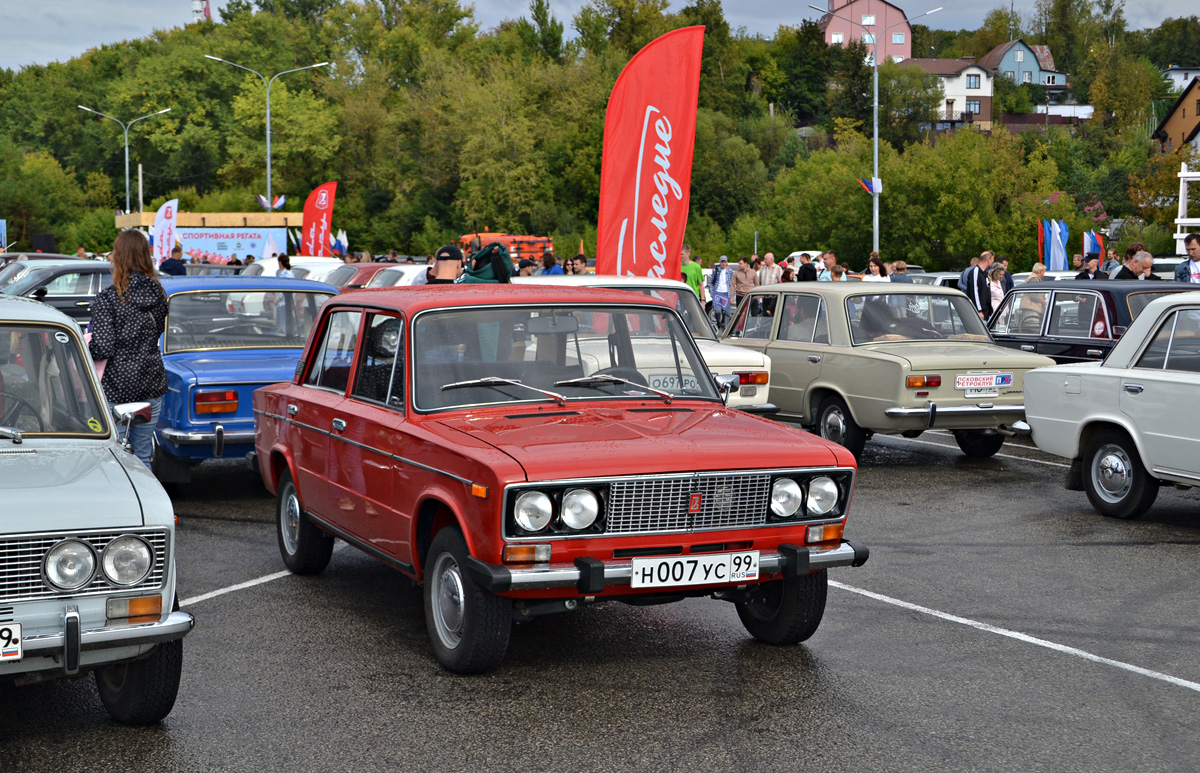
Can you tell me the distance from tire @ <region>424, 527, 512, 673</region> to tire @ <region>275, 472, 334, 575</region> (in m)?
1.83

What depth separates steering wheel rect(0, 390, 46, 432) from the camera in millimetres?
5297

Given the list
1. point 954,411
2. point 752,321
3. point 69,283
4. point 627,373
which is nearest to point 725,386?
point 627,373

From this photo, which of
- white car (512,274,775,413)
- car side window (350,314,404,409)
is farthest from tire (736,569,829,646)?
white car (512,274,775,413)

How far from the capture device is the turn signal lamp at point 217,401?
966cm

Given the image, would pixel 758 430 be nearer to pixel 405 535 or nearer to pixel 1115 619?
pixel 405 535

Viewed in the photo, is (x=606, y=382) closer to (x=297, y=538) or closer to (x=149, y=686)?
(x=297, y=538)

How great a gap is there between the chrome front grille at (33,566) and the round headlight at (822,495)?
283cm

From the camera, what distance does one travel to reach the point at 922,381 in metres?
11.3

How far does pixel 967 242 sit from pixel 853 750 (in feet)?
150

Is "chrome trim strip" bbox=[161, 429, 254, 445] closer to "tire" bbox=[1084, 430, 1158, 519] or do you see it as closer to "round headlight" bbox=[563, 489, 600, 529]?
"round headlight" bbox=[563, 489, 600, 529]

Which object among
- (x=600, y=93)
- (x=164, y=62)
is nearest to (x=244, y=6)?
(x=164, y=62)

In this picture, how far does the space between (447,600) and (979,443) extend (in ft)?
27.6

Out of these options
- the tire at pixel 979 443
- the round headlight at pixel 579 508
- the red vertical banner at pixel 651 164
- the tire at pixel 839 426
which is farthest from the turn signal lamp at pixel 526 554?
the red vertical banner at pixel 651 164

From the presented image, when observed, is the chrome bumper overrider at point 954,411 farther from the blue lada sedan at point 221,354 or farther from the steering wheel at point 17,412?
the steering wheel at point 17,412
